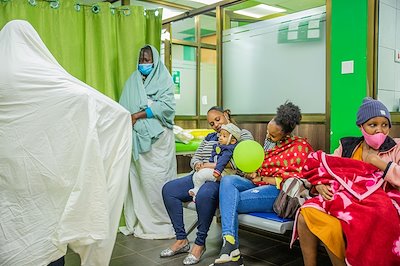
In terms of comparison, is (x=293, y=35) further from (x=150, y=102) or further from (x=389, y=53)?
(x=150, y=102)

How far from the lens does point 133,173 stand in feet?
10.6

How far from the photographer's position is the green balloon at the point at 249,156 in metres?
2.36

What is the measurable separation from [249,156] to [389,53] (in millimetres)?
1157

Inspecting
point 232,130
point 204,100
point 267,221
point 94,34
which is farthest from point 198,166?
point 204,100

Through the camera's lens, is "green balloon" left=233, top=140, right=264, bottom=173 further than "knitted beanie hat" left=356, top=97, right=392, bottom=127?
Yes

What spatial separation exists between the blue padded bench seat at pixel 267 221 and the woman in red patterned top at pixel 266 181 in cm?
3

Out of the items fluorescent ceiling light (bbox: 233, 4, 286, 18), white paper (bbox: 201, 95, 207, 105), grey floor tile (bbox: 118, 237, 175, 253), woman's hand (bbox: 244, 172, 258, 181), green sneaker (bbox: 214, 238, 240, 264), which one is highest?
fluorescent ceiling light (bbox: 233, 4, 286, 18)

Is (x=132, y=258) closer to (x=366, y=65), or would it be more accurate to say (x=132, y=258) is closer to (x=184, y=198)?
(x=184, y=198)

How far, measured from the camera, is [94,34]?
129 inches

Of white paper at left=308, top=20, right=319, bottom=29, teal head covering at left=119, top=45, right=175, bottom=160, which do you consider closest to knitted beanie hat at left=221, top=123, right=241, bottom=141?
teal head covering at left=119, top=45, right=175, bottom=160

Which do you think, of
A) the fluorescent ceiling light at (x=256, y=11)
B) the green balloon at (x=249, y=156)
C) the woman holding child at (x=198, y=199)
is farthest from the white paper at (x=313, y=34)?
the green balloon at (x=249, y=156)

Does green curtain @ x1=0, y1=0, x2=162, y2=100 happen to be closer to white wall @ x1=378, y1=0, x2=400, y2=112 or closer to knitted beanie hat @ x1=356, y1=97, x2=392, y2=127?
white wall @ x1=378, y1=0, x2=400, y2=112

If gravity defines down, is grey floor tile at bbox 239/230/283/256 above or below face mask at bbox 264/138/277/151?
below

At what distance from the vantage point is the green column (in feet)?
7.90
